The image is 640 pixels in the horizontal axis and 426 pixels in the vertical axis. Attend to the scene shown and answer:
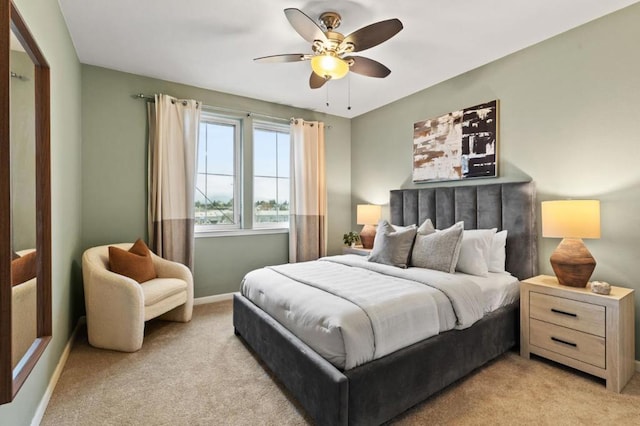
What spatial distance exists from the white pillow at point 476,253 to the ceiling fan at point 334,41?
5.51 feet

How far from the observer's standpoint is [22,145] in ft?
5.09

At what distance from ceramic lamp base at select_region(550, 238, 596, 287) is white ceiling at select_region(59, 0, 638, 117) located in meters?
1.79

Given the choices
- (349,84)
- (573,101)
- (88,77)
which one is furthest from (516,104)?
(88,77)

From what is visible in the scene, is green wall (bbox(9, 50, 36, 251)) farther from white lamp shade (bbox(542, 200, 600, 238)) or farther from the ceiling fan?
white lamp shade (bbox(542, 200, 600, 238))

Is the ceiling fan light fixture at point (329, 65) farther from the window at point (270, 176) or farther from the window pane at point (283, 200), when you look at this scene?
the window pane at point (283, 200)

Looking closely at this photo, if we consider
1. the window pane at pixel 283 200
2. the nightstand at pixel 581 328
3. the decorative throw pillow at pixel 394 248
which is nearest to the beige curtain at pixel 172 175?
the window pane at pixel 283 200

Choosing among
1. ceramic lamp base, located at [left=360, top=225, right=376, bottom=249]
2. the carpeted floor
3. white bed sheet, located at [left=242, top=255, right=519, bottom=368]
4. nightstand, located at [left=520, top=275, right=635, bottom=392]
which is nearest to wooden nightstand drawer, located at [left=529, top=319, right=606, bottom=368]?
nightstand, located at [left=520, top=275, right=635, bottom=392]

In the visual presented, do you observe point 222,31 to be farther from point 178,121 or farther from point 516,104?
point 516,104

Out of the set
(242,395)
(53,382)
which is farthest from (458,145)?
(53,382)

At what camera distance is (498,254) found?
9.51ft

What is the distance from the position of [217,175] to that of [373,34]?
273 cm

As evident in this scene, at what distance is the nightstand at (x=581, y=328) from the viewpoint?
207 centimetres

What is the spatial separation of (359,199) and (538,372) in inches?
128

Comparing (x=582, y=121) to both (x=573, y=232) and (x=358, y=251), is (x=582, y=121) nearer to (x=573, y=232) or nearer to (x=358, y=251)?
(x=573, y=232)
